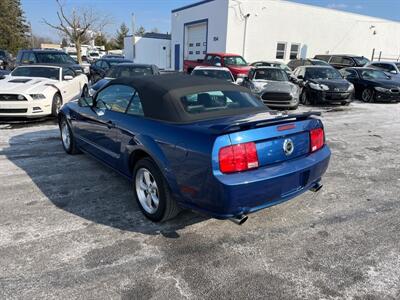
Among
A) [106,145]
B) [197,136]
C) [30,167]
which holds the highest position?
[197,136]

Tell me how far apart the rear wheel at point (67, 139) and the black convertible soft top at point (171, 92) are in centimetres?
187

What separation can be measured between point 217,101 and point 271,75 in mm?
8506

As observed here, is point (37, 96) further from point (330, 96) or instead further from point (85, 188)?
point (330, 96)

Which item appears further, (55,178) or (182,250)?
(55,178)

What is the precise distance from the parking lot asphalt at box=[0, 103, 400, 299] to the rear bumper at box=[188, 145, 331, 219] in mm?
475

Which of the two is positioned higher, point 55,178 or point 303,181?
point 303,181

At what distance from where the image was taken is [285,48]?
25078 millimetres

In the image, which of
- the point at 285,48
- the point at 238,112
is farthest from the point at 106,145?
the point at 285,48

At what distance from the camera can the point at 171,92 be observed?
3.42 metres

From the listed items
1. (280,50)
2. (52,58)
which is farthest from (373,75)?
(52,58)

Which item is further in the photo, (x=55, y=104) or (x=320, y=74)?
(x=320, y=74)

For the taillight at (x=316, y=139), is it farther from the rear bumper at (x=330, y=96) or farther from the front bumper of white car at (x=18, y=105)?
the rear bumper at (x=330, y=96)

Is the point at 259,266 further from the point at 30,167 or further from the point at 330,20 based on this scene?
the point at 330,20

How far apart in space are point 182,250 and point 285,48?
24.8 m
